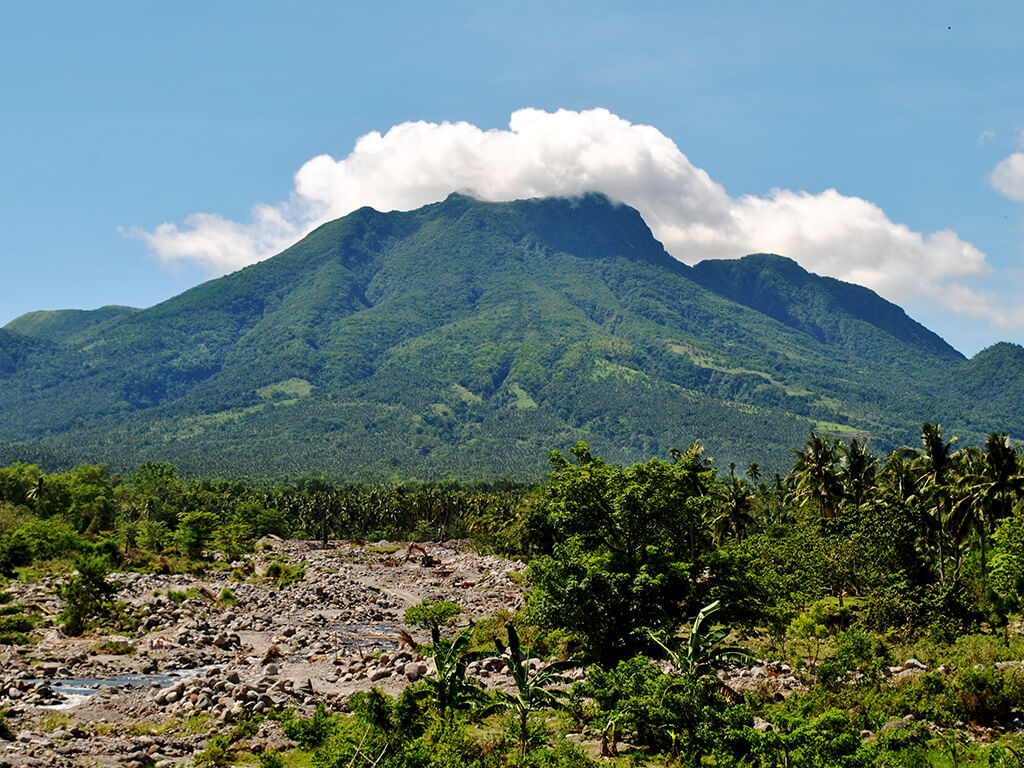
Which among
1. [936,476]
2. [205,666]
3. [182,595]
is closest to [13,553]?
[182,595]

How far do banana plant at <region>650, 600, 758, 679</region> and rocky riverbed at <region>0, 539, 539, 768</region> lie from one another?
36.5 feet

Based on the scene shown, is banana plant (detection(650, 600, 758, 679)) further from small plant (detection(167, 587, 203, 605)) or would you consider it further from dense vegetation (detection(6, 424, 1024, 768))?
small plant (detection(167, 587, 203, 605))

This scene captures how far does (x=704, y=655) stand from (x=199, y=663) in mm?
27853

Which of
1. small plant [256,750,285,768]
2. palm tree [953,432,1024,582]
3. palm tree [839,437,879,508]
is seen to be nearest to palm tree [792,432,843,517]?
palm tree [839,437,879,508]

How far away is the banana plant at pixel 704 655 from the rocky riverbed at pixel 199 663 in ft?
36.5

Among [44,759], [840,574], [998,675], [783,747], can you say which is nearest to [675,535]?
[840,574]

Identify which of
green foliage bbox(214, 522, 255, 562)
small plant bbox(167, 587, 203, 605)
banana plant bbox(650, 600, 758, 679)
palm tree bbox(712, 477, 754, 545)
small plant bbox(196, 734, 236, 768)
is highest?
palm tree bbox(712, 477, 754, 545)

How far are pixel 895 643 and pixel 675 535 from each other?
12.0 meters

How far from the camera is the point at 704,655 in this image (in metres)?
31.6

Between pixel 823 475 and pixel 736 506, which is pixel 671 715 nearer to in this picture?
pixel 823 475

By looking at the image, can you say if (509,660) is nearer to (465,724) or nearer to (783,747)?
(465,724)

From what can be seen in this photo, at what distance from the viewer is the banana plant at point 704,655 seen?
30.5 metres

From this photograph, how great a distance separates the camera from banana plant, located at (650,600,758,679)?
30.5 meters

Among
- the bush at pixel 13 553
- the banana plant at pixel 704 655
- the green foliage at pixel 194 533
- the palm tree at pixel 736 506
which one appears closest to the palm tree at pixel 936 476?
the palm tree at pixel 736 506
